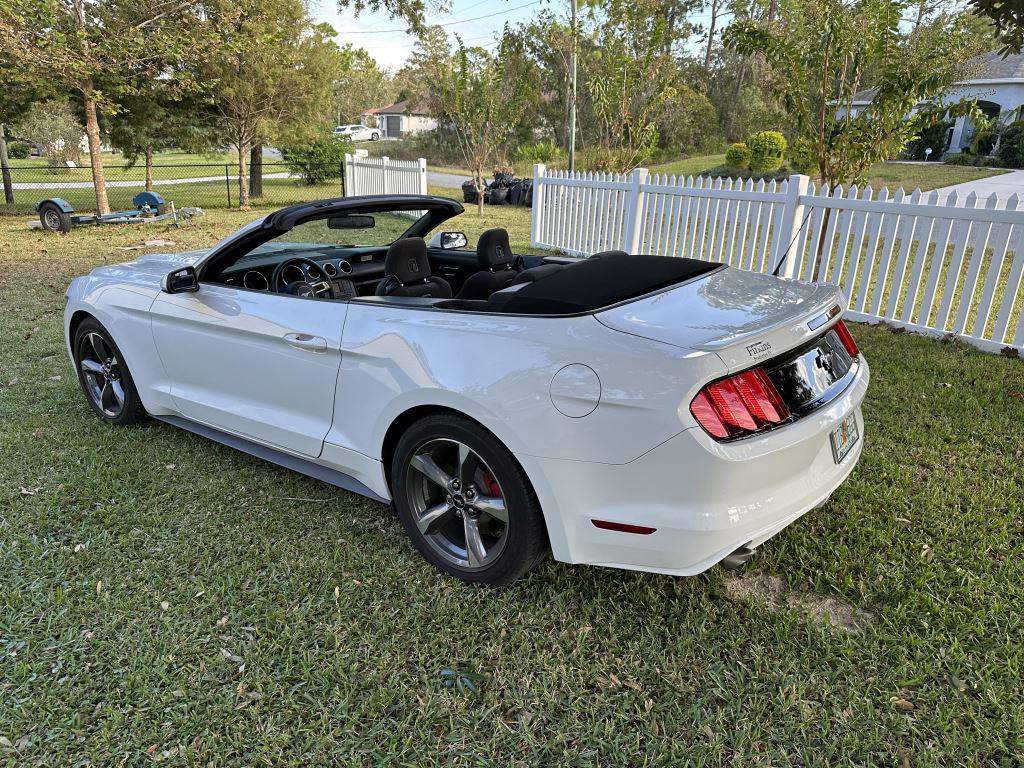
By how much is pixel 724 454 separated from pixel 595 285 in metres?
0.83

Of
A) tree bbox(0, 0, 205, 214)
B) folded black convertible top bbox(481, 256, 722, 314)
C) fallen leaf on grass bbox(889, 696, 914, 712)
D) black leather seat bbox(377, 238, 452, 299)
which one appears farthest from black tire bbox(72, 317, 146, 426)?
tree bbox(0, 0, 205, 214)

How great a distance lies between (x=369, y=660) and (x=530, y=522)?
0.75m

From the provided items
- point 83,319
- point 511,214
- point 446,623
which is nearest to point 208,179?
point 511,214

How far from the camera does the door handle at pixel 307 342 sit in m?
2.97

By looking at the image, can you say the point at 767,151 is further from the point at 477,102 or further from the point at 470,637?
the point at 470,637

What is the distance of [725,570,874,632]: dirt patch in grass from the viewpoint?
2.58 meters

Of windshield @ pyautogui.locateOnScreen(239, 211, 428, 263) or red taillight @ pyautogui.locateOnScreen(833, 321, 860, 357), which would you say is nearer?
red taillight @ pyautogui.locateOnScreen(833, 321, 860, 357)

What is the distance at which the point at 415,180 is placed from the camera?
15.4m

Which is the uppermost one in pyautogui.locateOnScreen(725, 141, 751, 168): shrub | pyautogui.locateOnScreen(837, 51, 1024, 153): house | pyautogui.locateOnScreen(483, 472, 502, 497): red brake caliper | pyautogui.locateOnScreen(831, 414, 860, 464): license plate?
pyautogui.locateOnScreen(837, 51, 1024, 153): house

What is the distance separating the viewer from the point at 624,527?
2283 millimetres

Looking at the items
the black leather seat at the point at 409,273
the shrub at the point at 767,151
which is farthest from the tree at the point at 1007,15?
the shrub at the point at 767,151

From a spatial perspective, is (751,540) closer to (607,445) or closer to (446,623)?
(607,445)

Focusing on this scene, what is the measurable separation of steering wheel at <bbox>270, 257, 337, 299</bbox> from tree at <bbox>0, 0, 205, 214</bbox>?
10553mm

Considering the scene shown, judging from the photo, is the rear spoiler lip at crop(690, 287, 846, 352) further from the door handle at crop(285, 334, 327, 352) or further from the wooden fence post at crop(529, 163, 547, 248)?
the wooden fence post at crop(529, 163, 547, 248)
